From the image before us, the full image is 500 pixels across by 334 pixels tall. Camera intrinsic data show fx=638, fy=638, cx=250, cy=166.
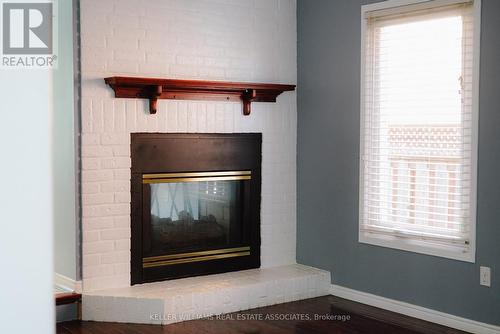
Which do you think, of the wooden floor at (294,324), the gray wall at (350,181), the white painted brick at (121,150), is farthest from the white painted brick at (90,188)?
the gray wall at (350,181)

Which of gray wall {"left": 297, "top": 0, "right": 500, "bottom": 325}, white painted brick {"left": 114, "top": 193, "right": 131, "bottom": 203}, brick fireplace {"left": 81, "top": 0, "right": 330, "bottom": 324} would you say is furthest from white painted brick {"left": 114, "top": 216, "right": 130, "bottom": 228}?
gray wall {"left": 297, "top": 0, "right": 500, "bottom": 325}

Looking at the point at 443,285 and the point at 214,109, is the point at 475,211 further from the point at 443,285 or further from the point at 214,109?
the point at 214,109

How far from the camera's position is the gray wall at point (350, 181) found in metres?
3.83

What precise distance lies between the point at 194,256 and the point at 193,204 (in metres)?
0.39

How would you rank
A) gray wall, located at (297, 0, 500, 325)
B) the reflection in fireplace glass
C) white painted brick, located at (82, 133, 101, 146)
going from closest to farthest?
gray wall, located at (297, 0, 500, 325) < white painted brick, located at (82, 133, 101, 146) < the reflection in fireplace glass

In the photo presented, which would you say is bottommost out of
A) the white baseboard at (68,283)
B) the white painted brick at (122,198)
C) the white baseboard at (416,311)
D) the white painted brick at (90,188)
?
the white baseboard at (416,311)

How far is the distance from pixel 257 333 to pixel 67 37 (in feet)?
7.44

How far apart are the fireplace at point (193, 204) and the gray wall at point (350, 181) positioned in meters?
0.46

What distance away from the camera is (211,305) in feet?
14.2

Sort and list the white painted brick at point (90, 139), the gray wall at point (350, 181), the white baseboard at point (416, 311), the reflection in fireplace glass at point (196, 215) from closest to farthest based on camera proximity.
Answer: the gray wall at point (350, 181) → the white baseboard at point (416, 311) → the white painted brick at point (90, 139) → the reflection in fireplace glass at point (196, 215)

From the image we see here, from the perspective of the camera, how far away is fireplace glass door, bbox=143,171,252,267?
4.54 meters

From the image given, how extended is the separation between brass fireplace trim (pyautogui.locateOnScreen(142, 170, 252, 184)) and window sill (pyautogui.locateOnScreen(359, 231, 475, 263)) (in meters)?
1.01

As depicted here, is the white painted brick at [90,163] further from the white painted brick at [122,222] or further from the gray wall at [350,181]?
the gray wall at [350,181]

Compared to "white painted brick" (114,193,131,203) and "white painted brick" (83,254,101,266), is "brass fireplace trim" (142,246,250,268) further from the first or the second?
"white painted brick" (114,193,131,203)
